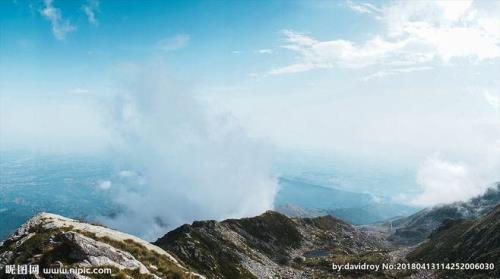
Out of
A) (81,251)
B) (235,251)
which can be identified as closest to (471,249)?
(235,251)

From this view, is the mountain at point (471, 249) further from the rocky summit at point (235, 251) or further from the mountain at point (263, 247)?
the mountain at point (263, 247)

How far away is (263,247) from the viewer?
134 meters

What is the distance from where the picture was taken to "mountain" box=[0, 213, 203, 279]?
29.2 m

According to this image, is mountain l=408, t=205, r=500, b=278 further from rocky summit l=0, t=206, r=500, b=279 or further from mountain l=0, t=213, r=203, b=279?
mountain l=0, t=213, r=203, b=279

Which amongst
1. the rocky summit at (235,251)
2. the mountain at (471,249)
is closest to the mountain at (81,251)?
the rocky summit at (235,251)

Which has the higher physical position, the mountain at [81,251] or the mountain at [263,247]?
the mountain at [263,247]

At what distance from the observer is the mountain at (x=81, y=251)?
29.2 meters

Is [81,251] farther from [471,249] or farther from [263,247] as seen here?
[263,247]

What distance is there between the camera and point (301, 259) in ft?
409

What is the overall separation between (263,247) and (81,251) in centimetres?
10929

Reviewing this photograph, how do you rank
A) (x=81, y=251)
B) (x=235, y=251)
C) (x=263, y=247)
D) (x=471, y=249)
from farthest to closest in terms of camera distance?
(x=263, y=247), (x=235, y=251), (x=471, y=249), (x=81, y=251)

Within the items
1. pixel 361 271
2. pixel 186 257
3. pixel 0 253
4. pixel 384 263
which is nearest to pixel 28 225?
pixel 0 253

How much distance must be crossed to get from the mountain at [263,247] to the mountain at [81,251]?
46839 mm

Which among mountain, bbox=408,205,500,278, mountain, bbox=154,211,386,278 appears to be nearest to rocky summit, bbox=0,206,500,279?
mountain, bbox=408,205,500,278
